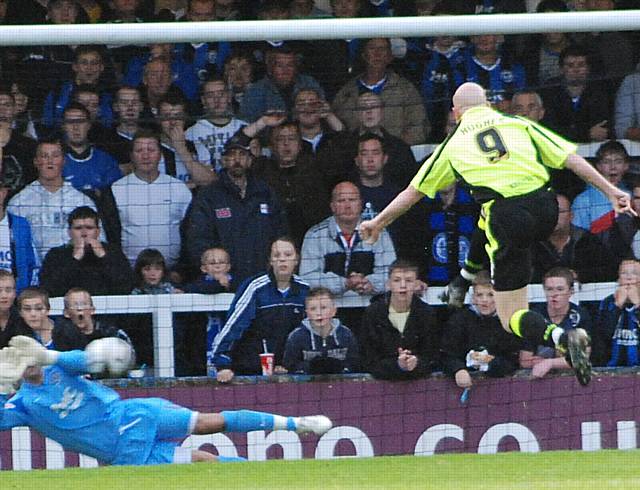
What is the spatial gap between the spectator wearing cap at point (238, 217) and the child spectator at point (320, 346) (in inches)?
18.8

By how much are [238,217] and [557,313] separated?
2.03 metres

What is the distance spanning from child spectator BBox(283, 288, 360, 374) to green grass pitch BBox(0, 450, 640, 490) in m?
0.89

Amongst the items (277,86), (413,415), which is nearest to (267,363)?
(413,415)

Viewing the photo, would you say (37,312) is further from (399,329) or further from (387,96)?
(387,96)

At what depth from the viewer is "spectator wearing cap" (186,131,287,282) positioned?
8586mm

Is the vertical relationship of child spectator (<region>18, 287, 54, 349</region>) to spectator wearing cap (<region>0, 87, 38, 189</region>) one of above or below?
below

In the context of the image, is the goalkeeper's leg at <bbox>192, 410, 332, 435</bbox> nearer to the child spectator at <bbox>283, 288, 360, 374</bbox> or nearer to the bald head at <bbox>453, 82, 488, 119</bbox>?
the child spectator at <bbox>283, 288, 360, 374</bbox>

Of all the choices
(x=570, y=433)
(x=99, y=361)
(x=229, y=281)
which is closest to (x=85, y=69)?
(x=229, y=281)

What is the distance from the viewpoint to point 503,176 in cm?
706

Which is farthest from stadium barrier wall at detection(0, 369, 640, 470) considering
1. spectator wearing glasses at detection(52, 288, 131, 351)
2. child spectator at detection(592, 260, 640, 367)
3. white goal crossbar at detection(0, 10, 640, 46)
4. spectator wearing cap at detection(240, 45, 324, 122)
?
white goal crossbar at detection(0, 10, 640, 46)

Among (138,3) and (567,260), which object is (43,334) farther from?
(567,260)

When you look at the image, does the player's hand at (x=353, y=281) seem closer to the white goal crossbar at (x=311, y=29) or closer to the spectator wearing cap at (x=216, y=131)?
the spectator wearing cap at (x=216, y=131)

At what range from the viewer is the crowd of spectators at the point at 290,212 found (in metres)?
8.45

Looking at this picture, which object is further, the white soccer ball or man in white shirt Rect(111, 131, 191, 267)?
man in white shirt Rect(111, 131, 191, 267)
